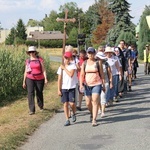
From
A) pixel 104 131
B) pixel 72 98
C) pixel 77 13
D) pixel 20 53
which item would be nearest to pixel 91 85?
pixel 72 98

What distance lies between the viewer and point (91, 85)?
360 inches

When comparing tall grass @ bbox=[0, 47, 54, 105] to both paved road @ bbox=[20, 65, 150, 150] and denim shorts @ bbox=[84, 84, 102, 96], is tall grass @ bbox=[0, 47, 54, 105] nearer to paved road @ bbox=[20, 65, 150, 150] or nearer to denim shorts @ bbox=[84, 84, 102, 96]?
paved road @ bbox=[20, 65, 150, 150]

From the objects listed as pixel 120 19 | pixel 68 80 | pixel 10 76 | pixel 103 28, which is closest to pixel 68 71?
pixel 68 80

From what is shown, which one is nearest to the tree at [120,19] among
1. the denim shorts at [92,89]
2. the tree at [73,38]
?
the tree at [73,38]

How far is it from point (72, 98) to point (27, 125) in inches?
45.8

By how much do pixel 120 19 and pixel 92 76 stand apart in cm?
4725

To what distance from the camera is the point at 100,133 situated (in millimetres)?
8359

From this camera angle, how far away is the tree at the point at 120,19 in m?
54.9

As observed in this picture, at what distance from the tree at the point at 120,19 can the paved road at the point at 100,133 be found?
144 feet

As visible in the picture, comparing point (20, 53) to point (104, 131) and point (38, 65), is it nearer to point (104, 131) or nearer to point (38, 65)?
point (38, 65)

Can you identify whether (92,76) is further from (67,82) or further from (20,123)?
(20,123)

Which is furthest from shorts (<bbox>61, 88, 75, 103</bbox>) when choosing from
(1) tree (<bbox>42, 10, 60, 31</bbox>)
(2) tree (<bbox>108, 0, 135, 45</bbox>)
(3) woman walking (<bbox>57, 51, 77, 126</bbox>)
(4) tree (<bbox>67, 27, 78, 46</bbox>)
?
(1) tree (<bbox>42, 10, 60, 31</bbox>)

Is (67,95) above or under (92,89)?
under

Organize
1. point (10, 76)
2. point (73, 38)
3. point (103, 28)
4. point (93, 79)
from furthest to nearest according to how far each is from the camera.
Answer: point (73, 38) < point (103, 28) < point (10, 76) < point (93, 79)
